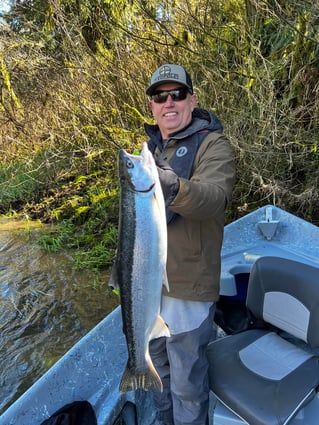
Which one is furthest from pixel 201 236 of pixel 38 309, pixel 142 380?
pixel 38 309

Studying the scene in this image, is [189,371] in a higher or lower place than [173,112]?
lower

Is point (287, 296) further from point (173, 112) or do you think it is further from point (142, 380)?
point (173, 112)

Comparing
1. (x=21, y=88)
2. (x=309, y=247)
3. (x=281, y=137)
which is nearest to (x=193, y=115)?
(x=309, y=247)

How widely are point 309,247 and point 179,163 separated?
206 cm

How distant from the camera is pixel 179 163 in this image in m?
2.01

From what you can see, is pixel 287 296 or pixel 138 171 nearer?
pixel 138 171

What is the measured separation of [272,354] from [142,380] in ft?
3.21

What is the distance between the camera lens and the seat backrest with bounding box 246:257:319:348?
231 centimetres

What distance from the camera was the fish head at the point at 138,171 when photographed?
1432mm

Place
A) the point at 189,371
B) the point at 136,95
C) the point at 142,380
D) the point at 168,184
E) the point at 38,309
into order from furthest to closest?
the point at 136,95 < the point at 38,309 < the point at 189,371 < the point at 142,380 < the point at 168,184

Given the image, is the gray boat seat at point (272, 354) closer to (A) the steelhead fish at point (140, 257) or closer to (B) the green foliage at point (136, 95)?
(A) the steelhead fish at point (140, 257)

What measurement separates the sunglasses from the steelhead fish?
0.73 m

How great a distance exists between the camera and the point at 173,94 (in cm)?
216

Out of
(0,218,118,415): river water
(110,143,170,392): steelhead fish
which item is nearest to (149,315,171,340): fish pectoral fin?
(110,143,170,392): steelhead fish
